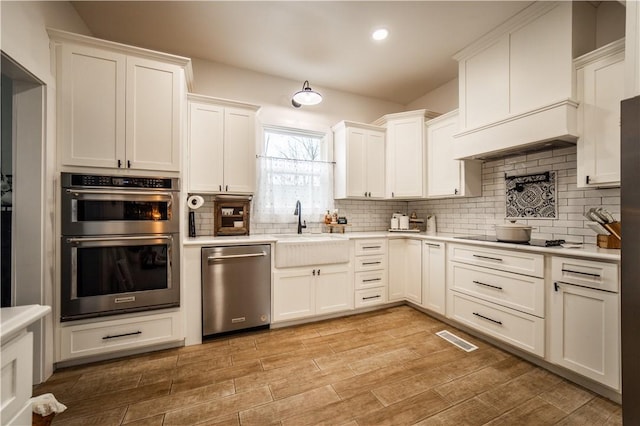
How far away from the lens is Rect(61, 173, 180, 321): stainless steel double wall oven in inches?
83.9

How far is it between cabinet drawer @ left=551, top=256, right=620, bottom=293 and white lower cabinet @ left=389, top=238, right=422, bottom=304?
4.67ft

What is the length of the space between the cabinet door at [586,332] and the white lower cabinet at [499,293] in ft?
0.33

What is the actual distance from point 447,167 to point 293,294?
2.40 metres

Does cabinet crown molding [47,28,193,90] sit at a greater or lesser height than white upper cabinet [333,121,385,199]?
greater

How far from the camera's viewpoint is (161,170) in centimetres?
239

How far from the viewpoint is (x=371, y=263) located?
132 inches

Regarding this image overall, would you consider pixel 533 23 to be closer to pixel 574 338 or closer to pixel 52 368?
pixel 574 338

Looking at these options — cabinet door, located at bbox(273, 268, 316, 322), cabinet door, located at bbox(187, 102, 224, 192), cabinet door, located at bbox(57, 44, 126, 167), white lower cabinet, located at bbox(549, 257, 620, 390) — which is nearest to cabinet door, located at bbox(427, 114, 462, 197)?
white lower cabinet, located at bbox(549, 257, 620, 390)

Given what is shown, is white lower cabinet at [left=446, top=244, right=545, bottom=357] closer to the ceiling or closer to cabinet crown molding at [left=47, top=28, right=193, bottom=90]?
the ceiling

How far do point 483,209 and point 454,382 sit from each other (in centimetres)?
208

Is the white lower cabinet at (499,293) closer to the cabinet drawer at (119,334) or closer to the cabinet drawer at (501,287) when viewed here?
the cabinet drawer at (501,287)

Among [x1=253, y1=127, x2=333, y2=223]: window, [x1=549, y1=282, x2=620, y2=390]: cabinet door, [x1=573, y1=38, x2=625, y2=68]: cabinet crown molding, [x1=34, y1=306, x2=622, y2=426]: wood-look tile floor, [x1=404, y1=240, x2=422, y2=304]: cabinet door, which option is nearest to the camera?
[x1=34, y1=306, x2=622, y2=426]: wood-look tile floor

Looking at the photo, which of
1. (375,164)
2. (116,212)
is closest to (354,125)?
(375,164)

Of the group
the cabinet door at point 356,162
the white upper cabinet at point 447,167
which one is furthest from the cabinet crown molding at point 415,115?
the cabinet door at point 356,162
